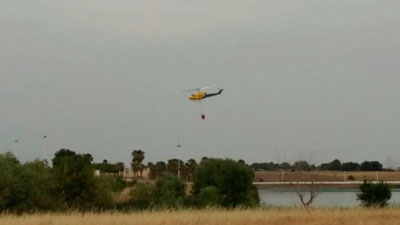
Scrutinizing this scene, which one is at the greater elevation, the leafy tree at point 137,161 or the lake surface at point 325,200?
the leafy tree at point 137,161

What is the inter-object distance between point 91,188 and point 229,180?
11.8m

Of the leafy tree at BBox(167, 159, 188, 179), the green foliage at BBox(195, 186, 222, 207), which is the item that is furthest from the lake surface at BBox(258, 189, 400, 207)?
the leafy tree at BBox(167, 159, 188, 179)

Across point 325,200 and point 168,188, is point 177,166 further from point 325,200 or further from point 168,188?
point 325,200

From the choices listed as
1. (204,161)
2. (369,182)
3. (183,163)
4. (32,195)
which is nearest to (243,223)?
(32,195)

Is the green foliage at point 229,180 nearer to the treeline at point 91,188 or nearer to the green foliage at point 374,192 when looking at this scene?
the treeline at point 91,188

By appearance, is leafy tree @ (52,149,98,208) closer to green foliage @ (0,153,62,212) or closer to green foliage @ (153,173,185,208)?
green foliage @ (0,153,62,212)

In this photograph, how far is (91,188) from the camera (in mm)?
38844

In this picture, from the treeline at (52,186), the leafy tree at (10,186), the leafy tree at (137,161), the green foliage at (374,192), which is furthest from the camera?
the leafy tree at (137,161)

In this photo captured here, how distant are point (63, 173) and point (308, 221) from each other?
858 inches

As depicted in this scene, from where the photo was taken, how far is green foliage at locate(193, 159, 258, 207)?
46.6m

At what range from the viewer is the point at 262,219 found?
19062 mm

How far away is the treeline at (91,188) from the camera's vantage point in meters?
33.7

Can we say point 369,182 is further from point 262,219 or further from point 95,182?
point 262,219

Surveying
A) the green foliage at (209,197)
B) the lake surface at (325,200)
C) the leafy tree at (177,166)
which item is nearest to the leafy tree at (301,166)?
the lake surface at (325,200)
